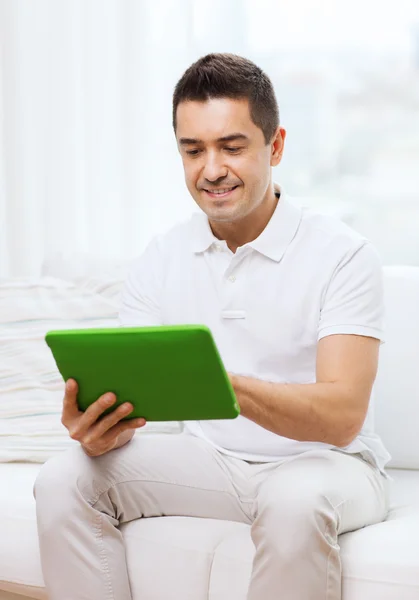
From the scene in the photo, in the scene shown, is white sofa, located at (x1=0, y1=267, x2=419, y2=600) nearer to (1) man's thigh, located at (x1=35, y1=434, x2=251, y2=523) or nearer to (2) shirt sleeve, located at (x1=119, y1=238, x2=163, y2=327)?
(1) man's thigh, located at (x1=35, y1=434, x2=251, y2=523)

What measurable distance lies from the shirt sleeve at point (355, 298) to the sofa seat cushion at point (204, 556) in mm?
357

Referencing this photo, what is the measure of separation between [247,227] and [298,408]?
0.45m

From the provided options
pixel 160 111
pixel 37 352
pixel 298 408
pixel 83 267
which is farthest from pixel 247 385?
pixel 160 111

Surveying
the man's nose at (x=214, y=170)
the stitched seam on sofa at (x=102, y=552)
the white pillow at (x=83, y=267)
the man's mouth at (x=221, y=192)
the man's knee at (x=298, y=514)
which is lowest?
the stitched seam on sofa at (x=102, y=552)

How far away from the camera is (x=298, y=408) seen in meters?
1.58

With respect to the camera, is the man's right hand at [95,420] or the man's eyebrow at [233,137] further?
the man's eyebrow at [233,137]

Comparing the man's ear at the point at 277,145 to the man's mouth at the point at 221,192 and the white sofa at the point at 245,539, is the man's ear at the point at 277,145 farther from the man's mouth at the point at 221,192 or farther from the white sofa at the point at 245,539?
the white sofa at the point at 245,539

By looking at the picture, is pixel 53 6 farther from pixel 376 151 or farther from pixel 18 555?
pixel 18 555

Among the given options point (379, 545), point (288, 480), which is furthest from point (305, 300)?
point (379, 545)

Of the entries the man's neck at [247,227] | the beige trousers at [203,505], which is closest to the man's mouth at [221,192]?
the man's neck at [247,227]

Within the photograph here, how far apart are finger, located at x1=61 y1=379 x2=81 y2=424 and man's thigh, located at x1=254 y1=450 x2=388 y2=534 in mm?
347

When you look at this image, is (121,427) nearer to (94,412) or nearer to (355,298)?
(94,412)

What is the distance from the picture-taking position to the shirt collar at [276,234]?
71.6 inches

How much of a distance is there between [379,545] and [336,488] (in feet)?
0.38
